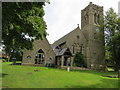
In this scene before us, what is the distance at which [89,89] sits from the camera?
9555 millimetres

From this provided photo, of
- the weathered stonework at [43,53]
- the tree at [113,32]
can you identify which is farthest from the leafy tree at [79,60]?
the tree at [113,32]

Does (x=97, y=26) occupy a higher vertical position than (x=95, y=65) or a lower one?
higher

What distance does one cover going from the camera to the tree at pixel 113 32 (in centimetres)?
3425

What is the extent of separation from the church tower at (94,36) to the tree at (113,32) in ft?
9.31

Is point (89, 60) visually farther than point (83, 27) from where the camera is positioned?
No

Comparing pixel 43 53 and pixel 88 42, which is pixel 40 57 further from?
pixel 88 42

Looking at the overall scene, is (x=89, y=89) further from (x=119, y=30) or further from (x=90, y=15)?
(x=90, y=15)

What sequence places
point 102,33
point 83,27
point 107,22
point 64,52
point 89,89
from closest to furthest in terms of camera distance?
point 89,89
point 64,52
point 107,22
point 102,33
point 83,27

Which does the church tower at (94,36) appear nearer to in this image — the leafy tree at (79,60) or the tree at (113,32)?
the leafy tree at (79,60)

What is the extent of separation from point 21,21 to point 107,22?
32.0 meters

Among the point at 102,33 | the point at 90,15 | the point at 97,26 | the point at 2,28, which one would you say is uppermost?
the point at 90,15

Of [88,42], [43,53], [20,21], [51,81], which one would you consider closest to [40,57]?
[43,53]

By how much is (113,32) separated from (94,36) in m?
6.35

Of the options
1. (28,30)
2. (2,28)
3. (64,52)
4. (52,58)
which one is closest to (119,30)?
(64,52)
